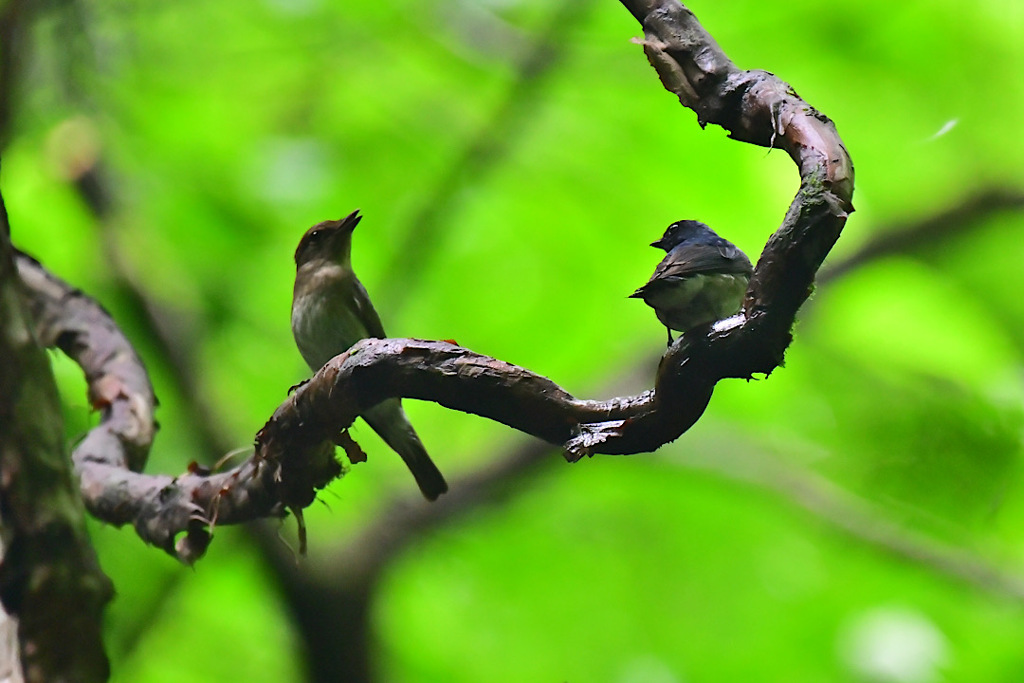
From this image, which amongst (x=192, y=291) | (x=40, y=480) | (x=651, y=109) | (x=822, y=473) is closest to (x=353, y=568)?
(x=192, y=291)

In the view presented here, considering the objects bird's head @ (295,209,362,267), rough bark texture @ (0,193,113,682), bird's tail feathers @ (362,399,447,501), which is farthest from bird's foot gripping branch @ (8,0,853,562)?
bird's head @ (295,209,362,267)

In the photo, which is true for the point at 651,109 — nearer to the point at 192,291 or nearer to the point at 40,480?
the point at 192,291

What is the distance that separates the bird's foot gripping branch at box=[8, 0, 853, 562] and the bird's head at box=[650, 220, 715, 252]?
0.75ft

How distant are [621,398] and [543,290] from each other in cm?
586

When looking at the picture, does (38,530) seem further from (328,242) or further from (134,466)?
(328,242)

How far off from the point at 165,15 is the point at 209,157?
102 cm

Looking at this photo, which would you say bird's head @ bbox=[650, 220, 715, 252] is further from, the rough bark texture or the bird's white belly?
the bird's white belly

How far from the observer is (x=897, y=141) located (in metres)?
6.84

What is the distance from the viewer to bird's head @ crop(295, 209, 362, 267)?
3551 millimetres

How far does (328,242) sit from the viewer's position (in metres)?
3.61

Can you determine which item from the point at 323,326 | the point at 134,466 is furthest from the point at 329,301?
the point at 134,466

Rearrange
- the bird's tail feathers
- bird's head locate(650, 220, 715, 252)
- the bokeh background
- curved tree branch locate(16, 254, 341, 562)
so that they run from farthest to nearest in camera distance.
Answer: the bokeh background < the bird's tail feathers < curved tree branch locate(16, 254, 341, 562) < bird's head locate(650, 220, 715, 252)

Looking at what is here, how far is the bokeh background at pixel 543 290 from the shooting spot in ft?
19.9

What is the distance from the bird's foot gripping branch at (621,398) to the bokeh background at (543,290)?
326cm
